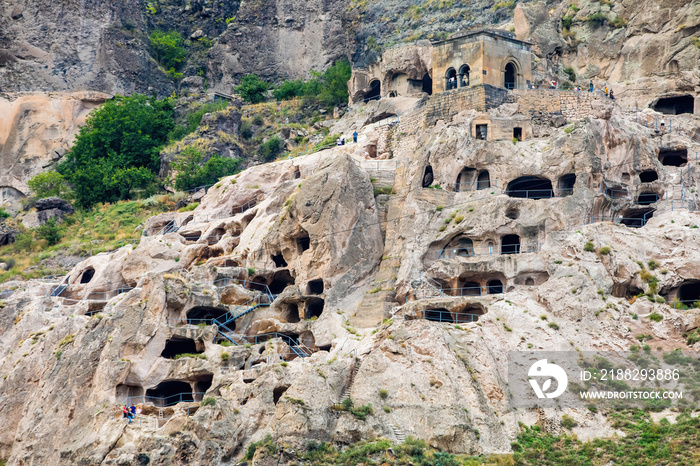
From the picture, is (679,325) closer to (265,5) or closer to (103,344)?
(103,344)

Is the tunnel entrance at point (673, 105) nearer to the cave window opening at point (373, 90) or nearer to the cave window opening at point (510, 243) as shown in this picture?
the cave window opening at point (510, 243)

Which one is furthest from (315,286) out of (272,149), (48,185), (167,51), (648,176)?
(167,51)

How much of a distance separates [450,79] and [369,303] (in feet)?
59.1

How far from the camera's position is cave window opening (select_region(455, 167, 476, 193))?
195 feet

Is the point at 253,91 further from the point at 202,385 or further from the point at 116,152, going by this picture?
the point at 202,385

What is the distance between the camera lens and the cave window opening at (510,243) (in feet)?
182

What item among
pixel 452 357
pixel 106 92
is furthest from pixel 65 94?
pixel 452 357

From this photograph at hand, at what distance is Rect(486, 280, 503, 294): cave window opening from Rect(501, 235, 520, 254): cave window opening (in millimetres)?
2004

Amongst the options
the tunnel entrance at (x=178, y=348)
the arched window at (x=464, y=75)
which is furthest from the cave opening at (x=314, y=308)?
the arched window at (x=464, y=75)

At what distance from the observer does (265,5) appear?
96.9 m

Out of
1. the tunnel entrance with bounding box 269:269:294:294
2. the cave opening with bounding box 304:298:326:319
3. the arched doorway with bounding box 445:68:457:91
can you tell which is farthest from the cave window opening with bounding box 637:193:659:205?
the tunnel entrance with bounding box 269:269:294:294

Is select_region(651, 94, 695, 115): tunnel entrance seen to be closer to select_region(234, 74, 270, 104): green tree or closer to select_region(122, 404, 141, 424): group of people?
select_region(234, 74, 270, 104): green tree

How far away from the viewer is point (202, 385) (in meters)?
52.1

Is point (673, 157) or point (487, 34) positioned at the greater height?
point (487, 34)
